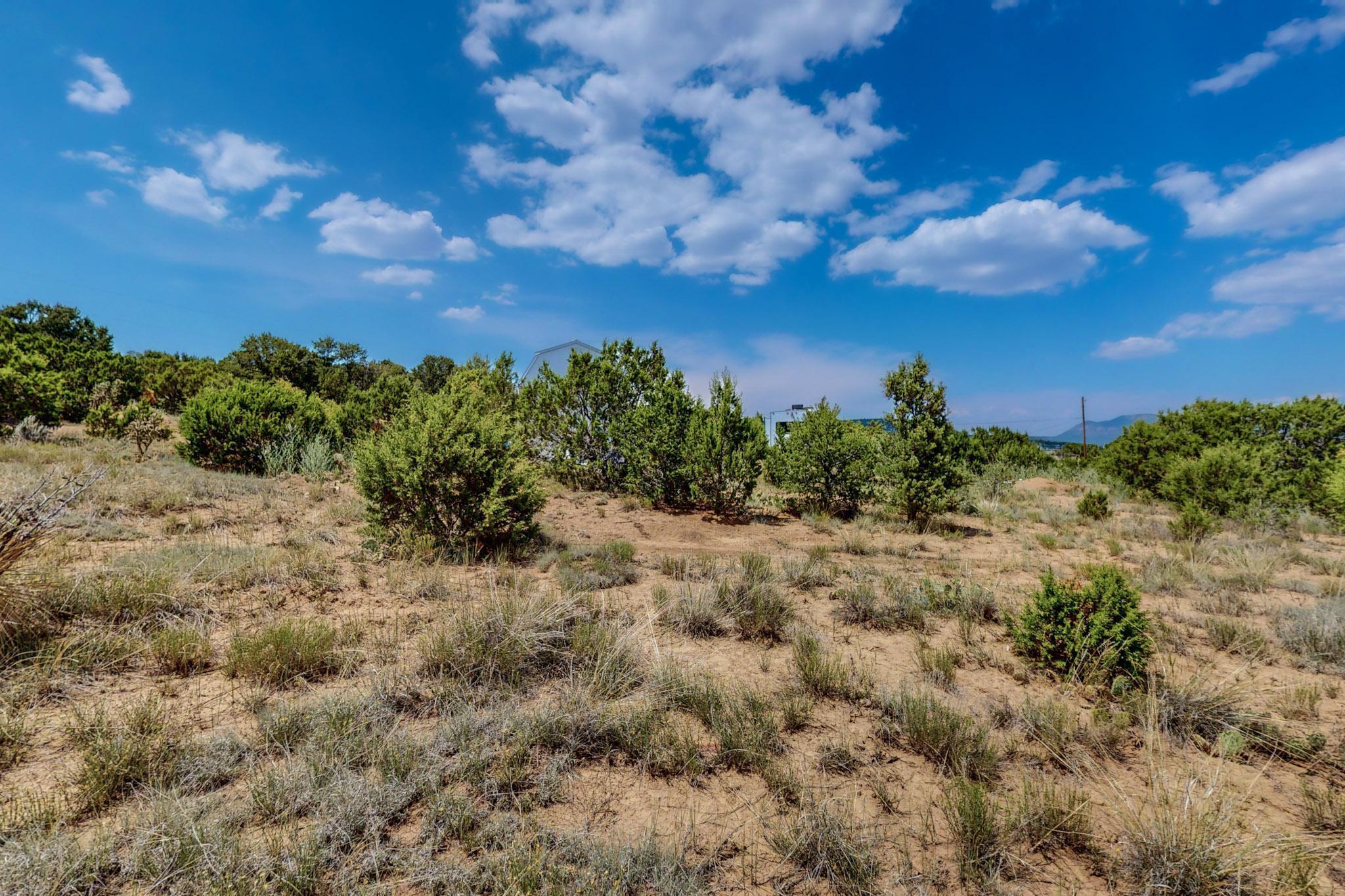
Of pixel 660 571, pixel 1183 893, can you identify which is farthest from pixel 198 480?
pixel 1183 893

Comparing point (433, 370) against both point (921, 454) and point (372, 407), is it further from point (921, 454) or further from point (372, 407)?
point (921, 454)

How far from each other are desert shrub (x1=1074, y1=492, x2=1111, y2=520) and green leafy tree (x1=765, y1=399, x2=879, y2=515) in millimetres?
4797

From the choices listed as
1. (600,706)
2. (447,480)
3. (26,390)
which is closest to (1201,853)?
(600,706)

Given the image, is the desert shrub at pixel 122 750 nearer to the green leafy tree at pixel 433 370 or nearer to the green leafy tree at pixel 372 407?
the green leafy tree at pixel 372 407

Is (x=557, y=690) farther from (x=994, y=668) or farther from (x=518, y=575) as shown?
(x=994, y=668)

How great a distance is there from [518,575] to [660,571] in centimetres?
167

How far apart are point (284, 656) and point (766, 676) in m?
3.25

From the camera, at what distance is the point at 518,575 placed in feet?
17.7

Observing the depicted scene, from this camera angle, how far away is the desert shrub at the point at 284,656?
330 cm

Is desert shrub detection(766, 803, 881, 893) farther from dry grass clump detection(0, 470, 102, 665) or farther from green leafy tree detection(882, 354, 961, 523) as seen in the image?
green leafy tree detection(882, 354, 961, 523)

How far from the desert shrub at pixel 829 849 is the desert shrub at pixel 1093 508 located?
39.6ft

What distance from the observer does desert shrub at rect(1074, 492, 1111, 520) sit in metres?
11.2

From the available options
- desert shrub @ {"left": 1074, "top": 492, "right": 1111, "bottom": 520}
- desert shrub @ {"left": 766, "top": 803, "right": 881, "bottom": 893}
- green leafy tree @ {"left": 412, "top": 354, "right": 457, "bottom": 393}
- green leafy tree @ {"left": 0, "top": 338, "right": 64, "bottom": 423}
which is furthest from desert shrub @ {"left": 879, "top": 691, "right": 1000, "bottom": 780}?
green leafy tree @ {"left": 412, "top": 354, "right": 457, "bottom": 393}

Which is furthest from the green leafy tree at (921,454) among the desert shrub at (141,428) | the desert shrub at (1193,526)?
the desert shrub at (141,428)
